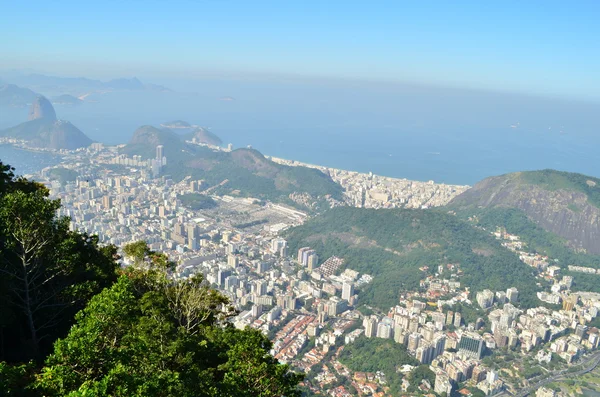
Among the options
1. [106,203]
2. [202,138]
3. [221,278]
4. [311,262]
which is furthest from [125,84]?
[221,278]

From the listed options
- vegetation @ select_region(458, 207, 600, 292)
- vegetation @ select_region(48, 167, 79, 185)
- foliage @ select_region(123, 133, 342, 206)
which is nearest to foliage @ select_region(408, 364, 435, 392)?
vegetation @ select_region(458, 207, 600, 292)

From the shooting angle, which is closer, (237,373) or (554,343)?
(237,373)

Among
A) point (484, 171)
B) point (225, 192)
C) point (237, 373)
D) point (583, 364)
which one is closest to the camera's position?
point (237, 373)

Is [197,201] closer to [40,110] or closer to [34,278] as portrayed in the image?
[34,278]

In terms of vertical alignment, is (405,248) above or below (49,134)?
below

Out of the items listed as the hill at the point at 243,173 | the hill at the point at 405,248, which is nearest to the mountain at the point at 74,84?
the hill at the point at 243,173

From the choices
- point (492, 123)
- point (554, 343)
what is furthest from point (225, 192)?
point (492, 123)

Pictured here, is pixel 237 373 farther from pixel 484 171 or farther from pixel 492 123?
pixel 492 123

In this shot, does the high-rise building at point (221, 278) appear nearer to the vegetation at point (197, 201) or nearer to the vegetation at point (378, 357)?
the vegetation at point (378, 357)
